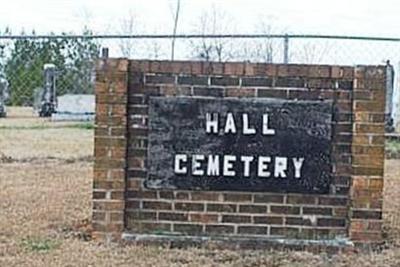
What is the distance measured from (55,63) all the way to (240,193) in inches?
395

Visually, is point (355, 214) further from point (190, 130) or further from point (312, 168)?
point (190, 130)

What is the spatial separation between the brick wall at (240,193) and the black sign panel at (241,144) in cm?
6

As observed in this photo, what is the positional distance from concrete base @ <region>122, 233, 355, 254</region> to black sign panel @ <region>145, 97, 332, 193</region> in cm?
36

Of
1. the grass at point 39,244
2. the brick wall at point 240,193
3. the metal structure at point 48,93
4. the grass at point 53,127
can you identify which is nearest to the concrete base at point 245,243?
the brick wall at point 240,193

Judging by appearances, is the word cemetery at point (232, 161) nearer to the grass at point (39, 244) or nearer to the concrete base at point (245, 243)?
the concrete base at point (245, 243)

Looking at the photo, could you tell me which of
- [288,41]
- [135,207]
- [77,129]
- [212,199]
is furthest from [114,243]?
[77,129]

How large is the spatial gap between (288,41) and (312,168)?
5.63 meters

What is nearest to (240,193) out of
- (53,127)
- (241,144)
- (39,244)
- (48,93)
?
(241,144)

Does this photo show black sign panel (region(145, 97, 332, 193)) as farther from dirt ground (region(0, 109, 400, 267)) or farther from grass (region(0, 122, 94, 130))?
grass (region(0, 122, 94, 130))

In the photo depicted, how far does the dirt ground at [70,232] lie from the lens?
632cm

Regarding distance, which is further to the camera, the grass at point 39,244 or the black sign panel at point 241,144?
the black sign panel at point 241,144

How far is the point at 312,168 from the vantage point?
684 cm

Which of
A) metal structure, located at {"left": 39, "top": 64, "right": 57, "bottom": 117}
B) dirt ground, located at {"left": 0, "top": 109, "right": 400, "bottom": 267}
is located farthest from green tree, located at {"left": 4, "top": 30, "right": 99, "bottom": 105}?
dirt ground, located at {"left": 0, "top": 109, "right": 400, "bottom": 267}

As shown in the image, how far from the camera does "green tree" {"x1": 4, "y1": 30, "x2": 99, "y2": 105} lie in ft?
50.2
